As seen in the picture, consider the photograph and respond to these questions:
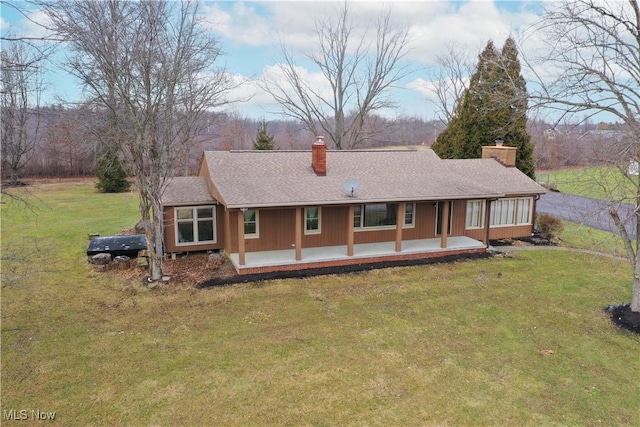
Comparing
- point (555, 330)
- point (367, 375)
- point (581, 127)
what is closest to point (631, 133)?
point (581, 127)

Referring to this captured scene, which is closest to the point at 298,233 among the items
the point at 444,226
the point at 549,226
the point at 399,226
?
the point at 399,226

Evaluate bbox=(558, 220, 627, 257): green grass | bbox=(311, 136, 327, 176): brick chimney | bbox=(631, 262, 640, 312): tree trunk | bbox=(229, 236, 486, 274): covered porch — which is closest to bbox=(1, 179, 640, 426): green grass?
bbox=(631, 262, 640, 312): tree trunk

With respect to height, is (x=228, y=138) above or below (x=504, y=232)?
above

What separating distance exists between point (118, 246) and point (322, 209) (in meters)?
7.08

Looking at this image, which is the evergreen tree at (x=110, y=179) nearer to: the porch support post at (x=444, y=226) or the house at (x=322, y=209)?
the house at (x=322, y=209)

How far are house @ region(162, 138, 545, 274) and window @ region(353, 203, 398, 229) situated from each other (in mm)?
37

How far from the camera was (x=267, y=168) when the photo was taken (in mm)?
14812

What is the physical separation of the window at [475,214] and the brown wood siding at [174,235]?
31.2 ft

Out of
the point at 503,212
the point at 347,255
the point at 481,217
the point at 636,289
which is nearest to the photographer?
the point at 636,289

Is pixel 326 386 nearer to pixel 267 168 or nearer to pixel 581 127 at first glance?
pixel 581 127

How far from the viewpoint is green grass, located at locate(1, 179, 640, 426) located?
20.8 feet

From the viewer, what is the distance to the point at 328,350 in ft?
26.5

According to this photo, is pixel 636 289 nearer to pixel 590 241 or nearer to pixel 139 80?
pixel 590 241

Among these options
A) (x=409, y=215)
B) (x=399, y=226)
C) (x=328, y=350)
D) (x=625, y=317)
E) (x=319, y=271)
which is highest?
(x=409, y=215)
